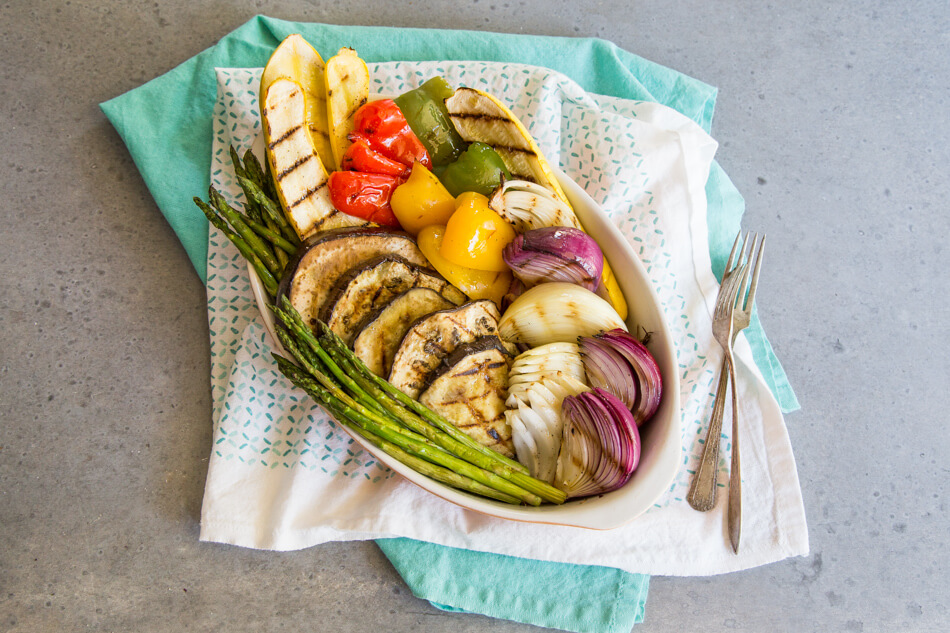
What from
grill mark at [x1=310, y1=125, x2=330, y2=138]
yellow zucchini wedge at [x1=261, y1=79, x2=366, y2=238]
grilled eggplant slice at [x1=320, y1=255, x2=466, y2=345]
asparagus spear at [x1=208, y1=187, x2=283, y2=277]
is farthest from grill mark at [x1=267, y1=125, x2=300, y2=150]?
grilled eggplant slice at [x1=320, y1=255, x2=466, y2=345]

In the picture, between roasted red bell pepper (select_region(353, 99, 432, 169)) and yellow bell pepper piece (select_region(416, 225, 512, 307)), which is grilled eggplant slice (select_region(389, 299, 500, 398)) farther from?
roasted red bell pepper (select_region(353, 99, 432, 169))

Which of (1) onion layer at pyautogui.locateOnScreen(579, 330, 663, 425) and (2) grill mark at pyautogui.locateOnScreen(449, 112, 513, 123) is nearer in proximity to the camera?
(1) onion layer at pyautogui.locateOnScreen(579, 330, 663, 425)

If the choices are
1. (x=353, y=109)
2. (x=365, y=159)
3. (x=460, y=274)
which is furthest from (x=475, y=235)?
(x=353, y=109)

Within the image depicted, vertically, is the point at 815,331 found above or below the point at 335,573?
above

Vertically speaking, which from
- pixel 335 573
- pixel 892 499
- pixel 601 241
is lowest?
pixel 335 573

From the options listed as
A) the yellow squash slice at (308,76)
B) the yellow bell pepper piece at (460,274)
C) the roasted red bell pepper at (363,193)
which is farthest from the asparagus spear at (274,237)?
the yellow bell pepper piece at (460,274)

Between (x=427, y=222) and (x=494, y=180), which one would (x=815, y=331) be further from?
(x=427, y=222)

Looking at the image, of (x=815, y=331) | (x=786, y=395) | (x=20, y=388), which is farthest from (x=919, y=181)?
(x=20, y=388)
